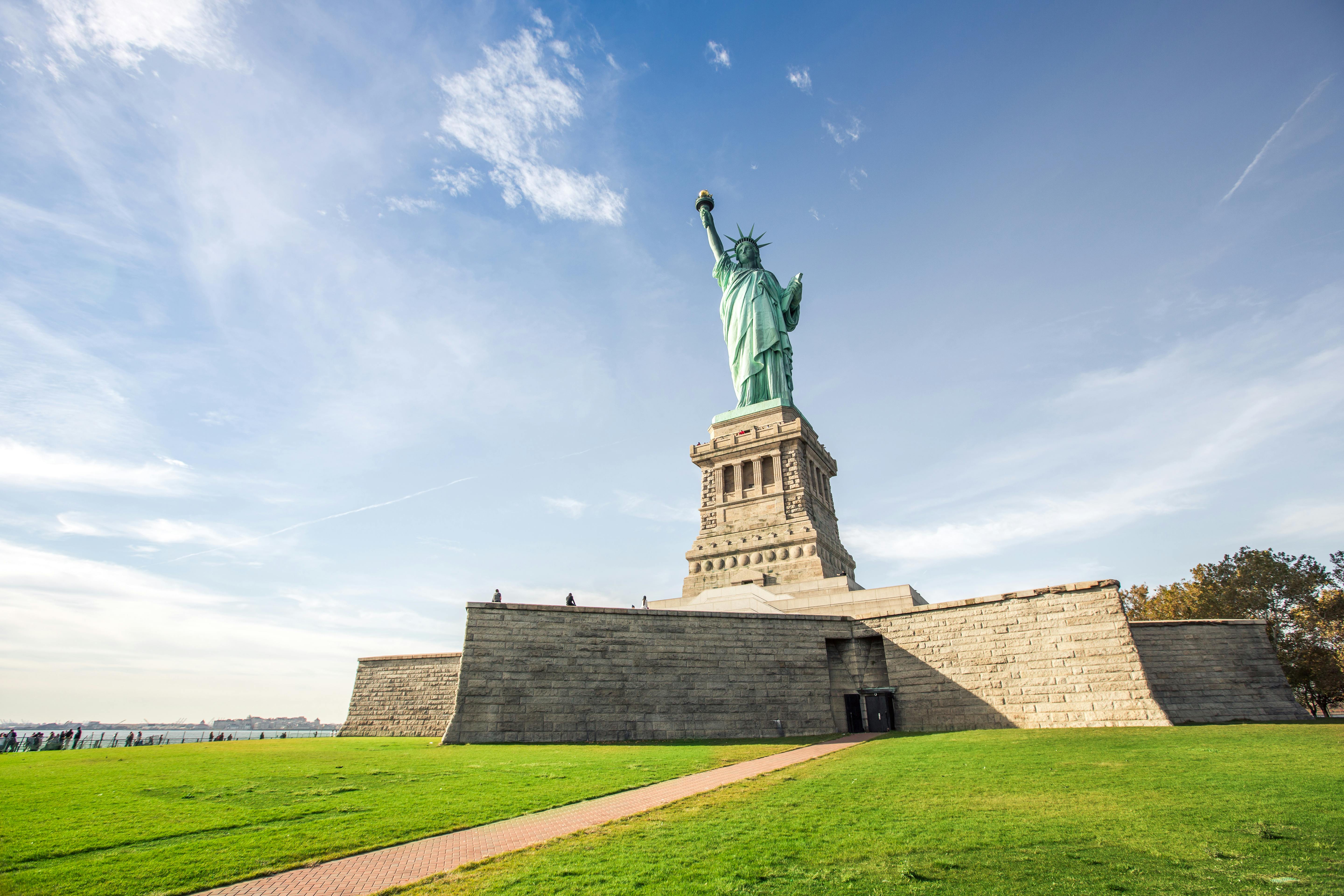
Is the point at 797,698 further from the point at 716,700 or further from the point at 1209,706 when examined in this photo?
the point at 1209,706

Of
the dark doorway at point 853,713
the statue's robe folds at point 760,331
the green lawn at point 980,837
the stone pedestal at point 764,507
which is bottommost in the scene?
the green lawn at point 980,837

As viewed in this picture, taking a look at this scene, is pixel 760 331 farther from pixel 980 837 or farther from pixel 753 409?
pixel 980 837

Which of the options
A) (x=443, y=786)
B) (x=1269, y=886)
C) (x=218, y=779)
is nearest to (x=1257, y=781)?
(x=1269, y=886)

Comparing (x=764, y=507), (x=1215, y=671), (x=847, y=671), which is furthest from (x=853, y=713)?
(x=764, y=507)

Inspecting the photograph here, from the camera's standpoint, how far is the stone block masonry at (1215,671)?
20875 mm

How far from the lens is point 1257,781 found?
369 inches

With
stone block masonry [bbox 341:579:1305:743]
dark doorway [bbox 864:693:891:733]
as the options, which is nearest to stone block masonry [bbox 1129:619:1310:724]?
stone block masonry [bbox 341:579:1305:743]

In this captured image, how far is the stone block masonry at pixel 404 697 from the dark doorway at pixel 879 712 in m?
16.6

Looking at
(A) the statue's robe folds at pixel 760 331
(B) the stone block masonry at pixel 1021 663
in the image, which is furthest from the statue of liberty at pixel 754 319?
(B) the stone block masonry at pixel 1021 663

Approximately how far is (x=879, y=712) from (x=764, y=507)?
1663 cm

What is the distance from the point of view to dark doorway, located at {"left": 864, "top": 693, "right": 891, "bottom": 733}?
2208 cm

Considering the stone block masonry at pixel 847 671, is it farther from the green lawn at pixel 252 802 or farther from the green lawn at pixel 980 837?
the green lawn at pixel 980 837

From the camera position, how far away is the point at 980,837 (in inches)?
270

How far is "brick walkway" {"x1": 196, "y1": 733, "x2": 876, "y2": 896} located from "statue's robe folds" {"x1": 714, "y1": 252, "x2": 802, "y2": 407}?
1325 inches
